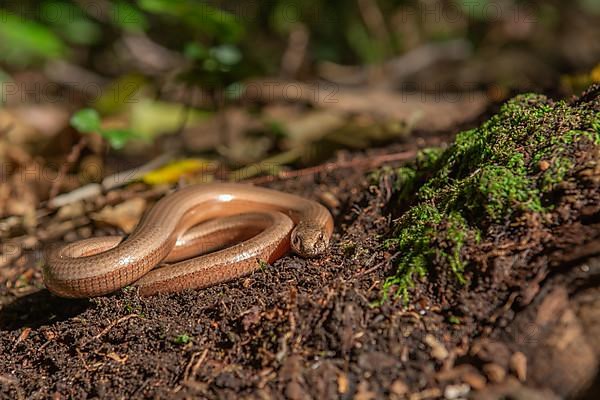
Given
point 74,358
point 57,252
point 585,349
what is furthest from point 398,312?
point 57,252

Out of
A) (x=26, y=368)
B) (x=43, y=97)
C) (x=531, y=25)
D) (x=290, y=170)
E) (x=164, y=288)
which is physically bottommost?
(x=26, y=368)

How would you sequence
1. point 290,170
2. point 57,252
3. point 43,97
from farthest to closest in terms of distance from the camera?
1. point 43,97
2. point 290,170
3. point 57,252

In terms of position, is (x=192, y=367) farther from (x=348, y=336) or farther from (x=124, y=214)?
(x=124, y=214)

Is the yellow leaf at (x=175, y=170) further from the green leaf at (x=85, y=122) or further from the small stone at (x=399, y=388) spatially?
the small stone at (x=399, y=388)

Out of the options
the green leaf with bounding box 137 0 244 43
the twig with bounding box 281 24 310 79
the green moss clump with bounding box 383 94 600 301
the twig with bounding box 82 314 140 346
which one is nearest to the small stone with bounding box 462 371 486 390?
the green moss clump with bounding box 383 94 600 301

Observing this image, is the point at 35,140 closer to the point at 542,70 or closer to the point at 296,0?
the point at 296,0

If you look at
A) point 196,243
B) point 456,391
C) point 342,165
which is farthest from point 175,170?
point 456,391

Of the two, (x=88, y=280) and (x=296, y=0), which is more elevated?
(x=296, y=0)
